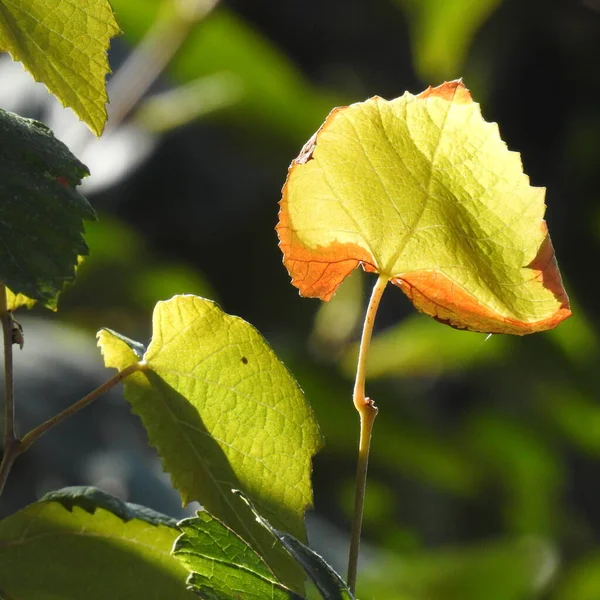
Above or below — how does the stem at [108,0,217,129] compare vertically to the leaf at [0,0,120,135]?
above

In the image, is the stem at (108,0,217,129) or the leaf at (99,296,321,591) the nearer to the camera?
the leaf at (99,296,321,591)

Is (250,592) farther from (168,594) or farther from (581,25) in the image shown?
→ (581,25)

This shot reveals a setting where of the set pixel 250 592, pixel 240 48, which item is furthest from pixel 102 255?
pixel 250 592

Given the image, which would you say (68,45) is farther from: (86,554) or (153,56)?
(153,56)

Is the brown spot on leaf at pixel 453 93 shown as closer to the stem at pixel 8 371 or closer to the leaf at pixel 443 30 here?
the stem at pixel 8 371

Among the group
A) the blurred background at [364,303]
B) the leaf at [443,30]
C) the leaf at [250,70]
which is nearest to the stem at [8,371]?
the blurred background at [364,303]

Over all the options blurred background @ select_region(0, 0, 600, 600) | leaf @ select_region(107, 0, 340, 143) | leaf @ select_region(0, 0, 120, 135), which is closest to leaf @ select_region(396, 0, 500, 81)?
blurred background @ select_region(0, 0, 600, 600)

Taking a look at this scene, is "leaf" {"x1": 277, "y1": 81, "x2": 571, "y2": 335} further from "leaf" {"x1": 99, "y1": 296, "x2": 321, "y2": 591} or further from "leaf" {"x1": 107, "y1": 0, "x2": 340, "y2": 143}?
"leaf" {"x1": 107, "y1": 0, "x2": 340, "y2": 143}
